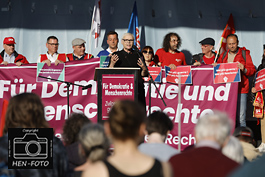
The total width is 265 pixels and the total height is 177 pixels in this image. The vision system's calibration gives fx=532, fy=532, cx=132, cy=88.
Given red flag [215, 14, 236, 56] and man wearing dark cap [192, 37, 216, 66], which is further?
red flag [215, 14, 236, 56]

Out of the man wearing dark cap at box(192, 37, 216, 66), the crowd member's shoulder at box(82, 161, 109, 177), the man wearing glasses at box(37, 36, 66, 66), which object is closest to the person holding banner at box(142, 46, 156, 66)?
the man wearing dark cap at box(192, 37, 216, 66)

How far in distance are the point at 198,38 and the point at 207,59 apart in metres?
1.86

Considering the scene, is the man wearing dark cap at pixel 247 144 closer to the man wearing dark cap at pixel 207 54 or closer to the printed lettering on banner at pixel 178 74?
the printed lettering on banner at pixel 178 74

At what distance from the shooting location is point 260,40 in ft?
42.3

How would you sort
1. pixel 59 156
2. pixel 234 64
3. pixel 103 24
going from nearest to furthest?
1. pixel 59 156
2. pixel 234 64
3. pixel 103 24

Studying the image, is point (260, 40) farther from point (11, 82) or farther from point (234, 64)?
point (11, 82)

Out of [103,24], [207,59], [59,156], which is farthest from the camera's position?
[103,24]

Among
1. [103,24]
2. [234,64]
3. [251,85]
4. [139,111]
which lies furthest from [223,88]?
[139,111]

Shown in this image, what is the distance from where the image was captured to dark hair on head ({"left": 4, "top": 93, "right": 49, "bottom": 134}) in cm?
384

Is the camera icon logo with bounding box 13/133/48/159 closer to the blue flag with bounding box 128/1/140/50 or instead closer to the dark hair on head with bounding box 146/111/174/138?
the dark hair on head with bounding box 146/111/174/138

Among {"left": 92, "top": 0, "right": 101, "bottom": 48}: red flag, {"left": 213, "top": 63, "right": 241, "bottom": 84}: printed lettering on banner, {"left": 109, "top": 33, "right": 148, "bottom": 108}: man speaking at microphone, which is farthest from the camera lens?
{"left": 92, "top": 0, "right": 101, "bottom": 48}: red flag

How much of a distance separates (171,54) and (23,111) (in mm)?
7204

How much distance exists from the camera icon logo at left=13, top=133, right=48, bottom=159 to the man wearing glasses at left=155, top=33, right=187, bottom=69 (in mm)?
6558

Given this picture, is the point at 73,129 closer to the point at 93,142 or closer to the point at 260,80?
the point at 93,142
